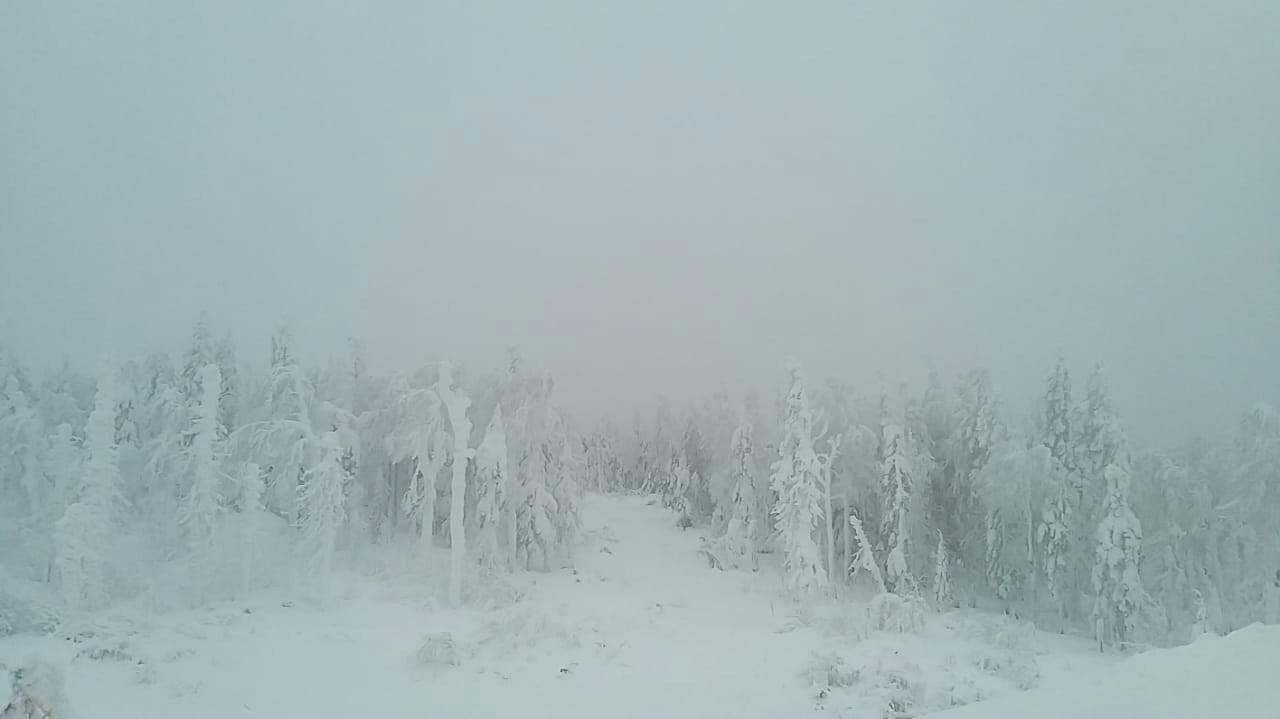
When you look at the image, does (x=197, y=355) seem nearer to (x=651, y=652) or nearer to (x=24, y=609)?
(x=24, y=609)

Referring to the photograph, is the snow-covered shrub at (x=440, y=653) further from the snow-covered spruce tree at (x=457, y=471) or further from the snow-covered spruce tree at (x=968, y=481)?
the snow-covered spruce tree at (x=968, y=481)

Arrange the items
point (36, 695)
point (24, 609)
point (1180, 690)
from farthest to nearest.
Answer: point (24, 609), point (36, 695), point (1180, 690)

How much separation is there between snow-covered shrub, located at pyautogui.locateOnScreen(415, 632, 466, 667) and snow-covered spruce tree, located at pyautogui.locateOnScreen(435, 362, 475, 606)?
4.71 metres

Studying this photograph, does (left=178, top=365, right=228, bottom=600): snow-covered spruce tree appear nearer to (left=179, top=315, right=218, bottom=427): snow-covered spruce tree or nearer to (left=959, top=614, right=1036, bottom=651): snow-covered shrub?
(left=179, top=315, right=218, bottom=427): snow-covered spruce tree

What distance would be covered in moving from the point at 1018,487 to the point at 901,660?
503 inches

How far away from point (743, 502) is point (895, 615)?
14.0 metres

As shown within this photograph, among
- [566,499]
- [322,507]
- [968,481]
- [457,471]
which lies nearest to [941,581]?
[968,481]

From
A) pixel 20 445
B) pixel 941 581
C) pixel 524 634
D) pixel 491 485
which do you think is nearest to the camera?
pixel 524 634

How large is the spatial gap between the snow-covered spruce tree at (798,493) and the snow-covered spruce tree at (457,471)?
12488 mm

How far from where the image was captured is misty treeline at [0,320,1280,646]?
62.6 ft

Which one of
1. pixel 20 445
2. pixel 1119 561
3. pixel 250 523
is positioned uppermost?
pixel 20 445

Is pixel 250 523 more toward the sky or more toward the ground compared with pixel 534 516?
more toward the sky

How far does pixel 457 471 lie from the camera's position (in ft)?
75.9

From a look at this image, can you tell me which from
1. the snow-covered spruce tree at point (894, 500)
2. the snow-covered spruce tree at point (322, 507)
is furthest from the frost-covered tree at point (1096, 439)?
the snow-covered spruce tree at point (322, 507)
